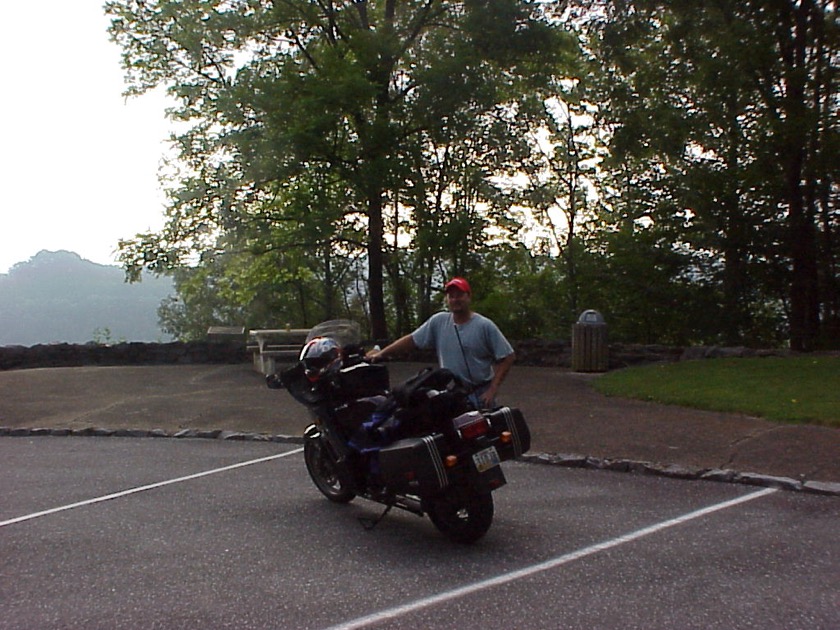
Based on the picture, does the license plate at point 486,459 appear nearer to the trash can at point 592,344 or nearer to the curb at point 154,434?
the curb at point 154,434

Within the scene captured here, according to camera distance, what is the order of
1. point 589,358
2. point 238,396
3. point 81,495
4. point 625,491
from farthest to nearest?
point 589,358
point 238,396
point 81,495
point 625,491

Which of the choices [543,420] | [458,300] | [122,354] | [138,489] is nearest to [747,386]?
[543,420]

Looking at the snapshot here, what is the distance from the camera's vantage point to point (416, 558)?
19.4ft

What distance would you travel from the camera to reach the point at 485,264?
979 inches

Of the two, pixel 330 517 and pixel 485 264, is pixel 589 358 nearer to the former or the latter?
pixel 485 264

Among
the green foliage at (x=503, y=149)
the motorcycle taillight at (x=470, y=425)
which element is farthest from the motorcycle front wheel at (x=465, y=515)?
the green foliage at (x=503, y=149)

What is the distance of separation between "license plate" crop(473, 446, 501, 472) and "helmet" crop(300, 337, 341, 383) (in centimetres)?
153

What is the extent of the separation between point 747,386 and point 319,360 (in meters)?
7.45

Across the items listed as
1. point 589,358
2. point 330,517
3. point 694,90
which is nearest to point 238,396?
point 589,358

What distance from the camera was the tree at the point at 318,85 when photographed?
2070cm

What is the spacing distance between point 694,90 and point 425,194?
249 inches

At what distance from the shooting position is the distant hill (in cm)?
8262

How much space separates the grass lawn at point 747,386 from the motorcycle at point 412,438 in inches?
200

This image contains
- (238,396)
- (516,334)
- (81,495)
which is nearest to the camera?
(81,495)
